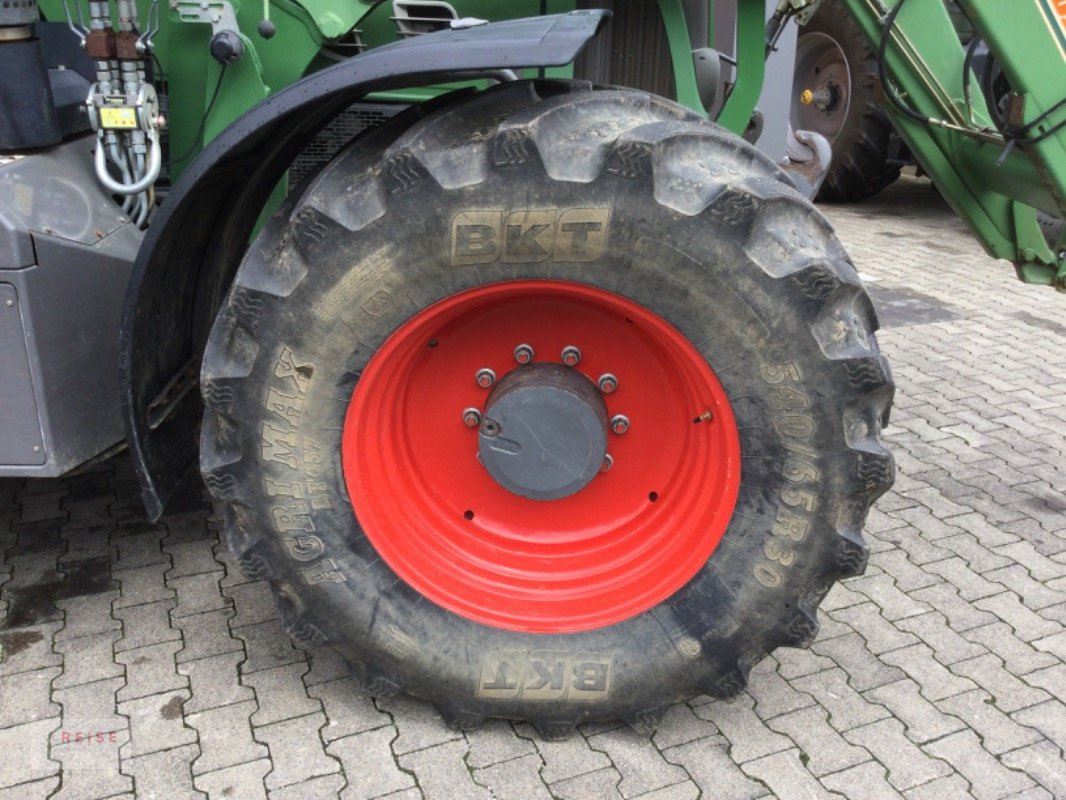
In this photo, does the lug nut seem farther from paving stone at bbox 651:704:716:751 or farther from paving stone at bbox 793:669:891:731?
paving stone at bbox 793:669:891:731

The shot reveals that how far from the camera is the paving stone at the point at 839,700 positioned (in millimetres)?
2635

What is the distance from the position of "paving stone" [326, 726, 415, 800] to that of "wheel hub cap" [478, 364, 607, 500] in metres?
0.72

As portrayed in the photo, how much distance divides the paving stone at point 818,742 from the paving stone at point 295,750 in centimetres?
115

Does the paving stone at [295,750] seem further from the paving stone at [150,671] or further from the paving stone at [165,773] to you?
the paving stone at [150,671]

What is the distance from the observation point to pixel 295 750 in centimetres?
248

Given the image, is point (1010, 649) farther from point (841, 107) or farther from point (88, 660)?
point (841, 107)

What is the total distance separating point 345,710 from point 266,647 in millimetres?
365

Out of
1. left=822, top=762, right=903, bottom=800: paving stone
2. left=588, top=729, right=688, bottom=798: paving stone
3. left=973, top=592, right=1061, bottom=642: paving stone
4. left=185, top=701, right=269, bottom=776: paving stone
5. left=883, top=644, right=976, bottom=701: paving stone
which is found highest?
left=185, top=701, right=269, bottom=776: paving stone

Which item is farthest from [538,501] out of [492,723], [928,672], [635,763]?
[928,672]

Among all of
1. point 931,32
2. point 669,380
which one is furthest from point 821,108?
point 669,380

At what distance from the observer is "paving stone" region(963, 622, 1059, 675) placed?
2.88 m

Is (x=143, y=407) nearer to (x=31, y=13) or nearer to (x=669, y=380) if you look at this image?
(x=31, y=13)

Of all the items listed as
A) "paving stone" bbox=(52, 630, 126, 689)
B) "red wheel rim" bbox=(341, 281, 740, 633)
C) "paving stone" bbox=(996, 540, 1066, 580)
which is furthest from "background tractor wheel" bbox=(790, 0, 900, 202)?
"paving stone" bbox=(52, 630, 126, 689)

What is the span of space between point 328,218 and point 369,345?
0.30 m
